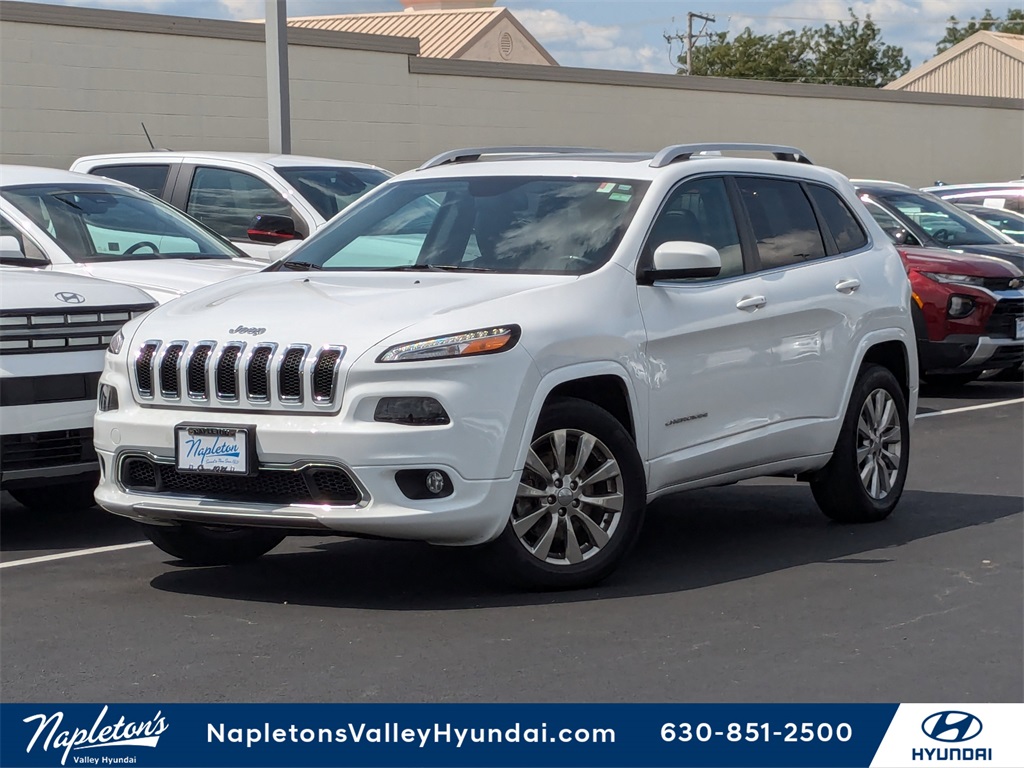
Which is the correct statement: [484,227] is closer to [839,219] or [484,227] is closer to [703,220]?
[703,220]

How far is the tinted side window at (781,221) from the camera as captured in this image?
7820 mm

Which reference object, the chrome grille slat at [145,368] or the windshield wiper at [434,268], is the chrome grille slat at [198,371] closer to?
the chrome grille slat at [145,368]

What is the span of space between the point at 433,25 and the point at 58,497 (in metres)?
33.4

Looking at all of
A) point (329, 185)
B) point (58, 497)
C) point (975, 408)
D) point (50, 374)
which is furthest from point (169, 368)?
point (975, 408)

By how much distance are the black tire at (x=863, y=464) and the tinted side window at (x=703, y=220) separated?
3.71ft

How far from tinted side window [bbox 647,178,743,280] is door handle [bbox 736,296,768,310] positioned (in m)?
0.15

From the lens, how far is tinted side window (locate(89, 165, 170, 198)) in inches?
511

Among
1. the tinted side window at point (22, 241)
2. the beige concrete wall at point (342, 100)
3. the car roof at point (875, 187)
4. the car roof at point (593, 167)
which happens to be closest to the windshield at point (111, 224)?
the tinted side window at point (22, 241)

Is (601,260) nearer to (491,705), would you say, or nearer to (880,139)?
(491,705)

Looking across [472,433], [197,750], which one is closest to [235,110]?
[472,433]

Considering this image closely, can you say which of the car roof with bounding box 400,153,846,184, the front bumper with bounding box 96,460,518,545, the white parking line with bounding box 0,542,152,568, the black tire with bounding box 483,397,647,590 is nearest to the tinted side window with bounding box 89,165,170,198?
the car roof with bounding box 400,153,846,184

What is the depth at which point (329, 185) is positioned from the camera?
41.8ft

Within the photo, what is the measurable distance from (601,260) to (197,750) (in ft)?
9.82

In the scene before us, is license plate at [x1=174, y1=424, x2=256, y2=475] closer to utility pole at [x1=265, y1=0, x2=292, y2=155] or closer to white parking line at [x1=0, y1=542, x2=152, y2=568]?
white parking line at [x1=0, y1=542, x2=152, y2=568]
